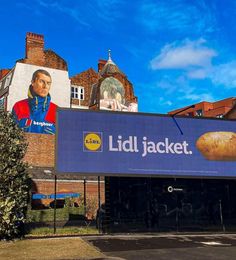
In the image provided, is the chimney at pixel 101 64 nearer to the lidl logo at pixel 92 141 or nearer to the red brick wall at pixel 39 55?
the red brick wall at pixel 39 55

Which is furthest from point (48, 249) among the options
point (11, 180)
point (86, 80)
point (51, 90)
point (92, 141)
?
point (86, 80)

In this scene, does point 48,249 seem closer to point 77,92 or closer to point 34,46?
point 34,46

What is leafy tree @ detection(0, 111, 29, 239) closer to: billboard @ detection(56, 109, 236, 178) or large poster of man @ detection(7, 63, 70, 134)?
billboard @ detection(56, 109, 236, 178)

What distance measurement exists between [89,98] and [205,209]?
3228 centimetres

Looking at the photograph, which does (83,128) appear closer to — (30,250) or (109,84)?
(30,250)

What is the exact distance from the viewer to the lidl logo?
75.8 ft

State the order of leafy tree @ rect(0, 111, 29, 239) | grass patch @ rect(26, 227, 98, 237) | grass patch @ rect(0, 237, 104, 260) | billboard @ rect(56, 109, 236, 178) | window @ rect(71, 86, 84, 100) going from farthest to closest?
window @ rect(71, 86, 84, 100) → billboard @ rect(56, 109, 236, 178) → grass patch @ rect(26, 227, 98, 237) → leafy tree @ rect(0, 111, 29, 239) → grass patch @ rect(0, 237, 104, 260)

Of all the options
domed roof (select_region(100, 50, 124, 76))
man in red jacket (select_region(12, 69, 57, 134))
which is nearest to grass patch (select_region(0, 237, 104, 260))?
man in red jacket (select_region(12, 69, 57, 134))

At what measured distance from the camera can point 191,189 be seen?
2680cm

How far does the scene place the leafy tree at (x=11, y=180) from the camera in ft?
62.2

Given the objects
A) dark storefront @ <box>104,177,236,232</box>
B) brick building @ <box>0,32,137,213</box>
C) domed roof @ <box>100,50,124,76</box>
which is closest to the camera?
dark storefront @ <box>104,177,236,232</box>

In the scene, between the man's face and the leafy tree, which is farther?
the man's face

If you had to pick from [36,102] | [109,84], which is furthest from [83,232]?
[109,84]

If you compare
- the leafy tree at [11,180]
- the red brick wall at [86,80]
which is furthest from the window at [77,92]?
the leafy tree at [11,180]
